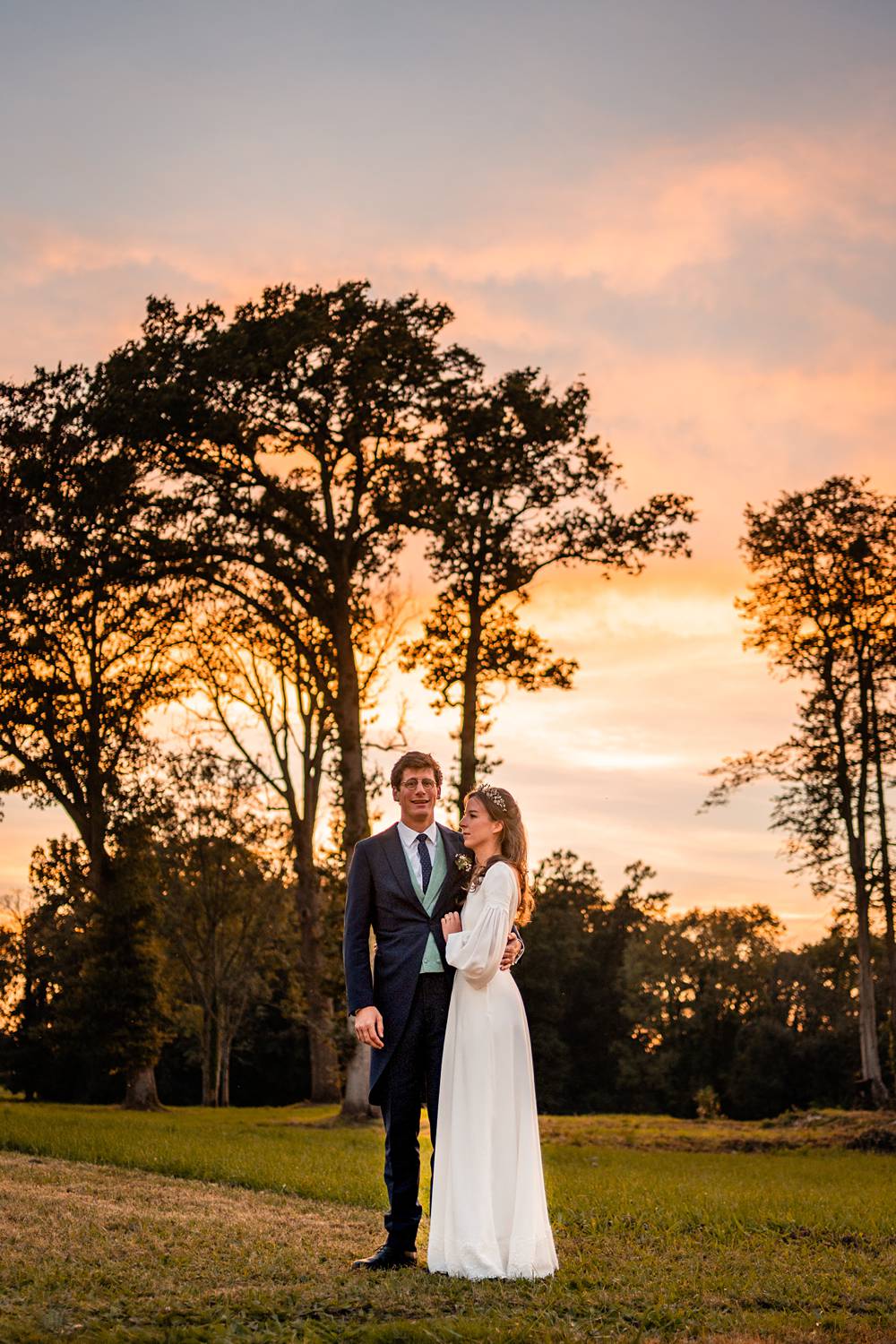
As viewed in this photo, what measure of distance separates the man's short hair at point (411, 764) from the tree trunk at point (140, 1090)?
2564 centimetres

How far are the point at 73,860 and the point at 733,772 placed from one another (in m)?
17.1

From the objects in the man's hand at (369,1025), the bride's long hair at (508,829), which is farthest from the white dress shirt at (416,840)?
the man's hand at (369,1025)

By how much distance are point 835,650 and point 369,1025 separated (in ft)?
80.3

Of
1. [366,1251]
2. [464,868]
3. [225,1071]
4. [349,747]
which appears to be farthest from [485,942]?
[225,1071]

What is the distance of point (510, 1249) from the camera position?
6941 mm

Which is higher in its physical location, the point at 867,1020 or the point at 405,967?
the point at 405,967

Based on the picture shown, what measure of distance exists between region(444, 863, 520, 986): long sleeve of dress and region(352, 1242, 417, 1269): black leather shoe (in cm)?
153

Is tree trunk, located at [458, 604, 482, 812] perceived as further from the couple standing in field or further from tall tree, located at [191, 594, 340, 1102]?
the couple standing in field

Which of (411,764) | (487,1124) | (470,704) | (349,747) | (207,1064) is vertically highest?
(470,704)

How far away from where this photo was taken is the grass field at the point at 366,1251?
5.84 metres

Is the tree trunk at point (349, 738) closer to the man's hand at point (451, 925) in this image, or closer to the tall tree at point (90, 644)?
the tall tree at point (90, 644)

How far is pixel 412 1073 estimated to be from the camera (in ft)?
24.6

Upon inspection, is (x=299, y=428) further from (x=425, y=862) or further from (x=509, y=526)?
(x=425, y=862)

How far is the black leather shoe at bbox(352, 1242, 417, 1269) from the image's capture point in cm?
724
